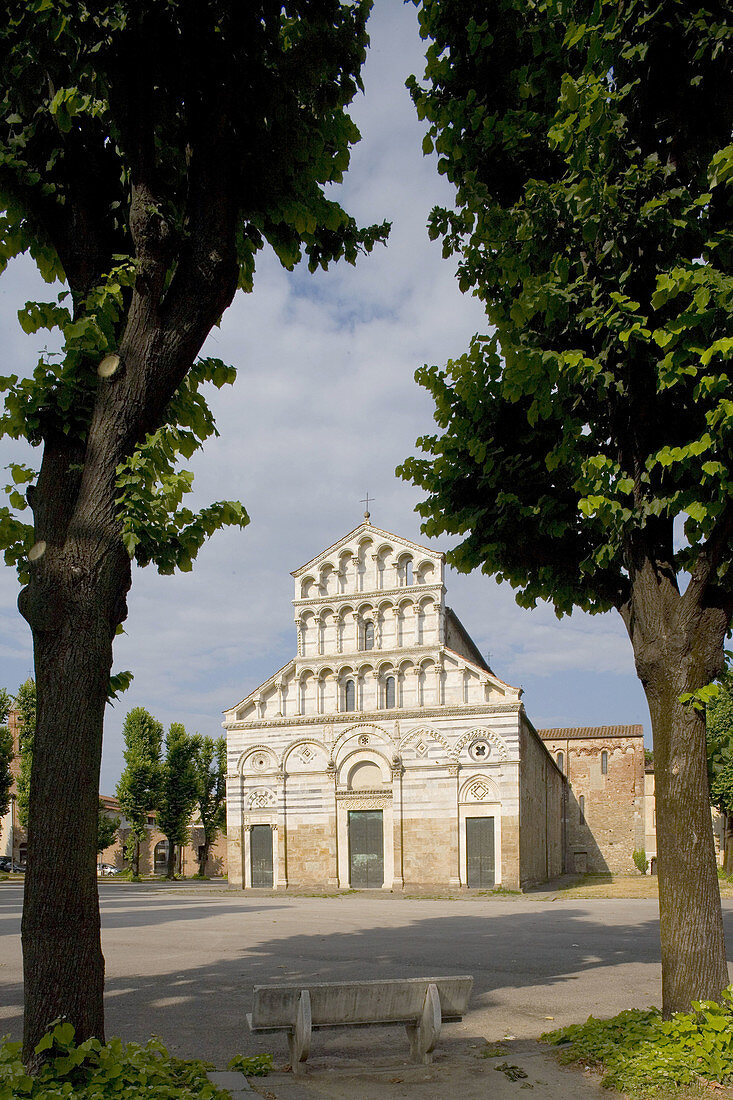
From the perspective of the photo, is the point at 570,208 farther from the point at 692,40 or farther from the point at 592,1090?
the point at 592,1090

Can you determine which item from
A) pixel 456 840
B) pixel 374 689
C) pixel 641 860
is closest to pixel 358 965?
pixel 456 840

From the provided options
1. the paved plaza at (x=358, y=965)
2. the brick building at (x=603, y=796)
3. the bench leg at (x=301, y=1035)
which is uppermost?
the bench leg at (x=301, y=1035)

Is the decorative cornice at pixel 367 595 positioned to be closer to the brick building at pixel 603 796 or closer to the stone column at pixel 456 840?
the stone column at pixel 456 840

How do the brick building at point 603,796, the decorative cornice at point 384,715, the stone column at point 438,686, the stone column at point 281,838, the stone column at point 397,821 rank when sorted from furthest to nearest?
the brick building at point 603,796 → the stone column at point 281,838 → the stone column at point 438,686 → the stone column at point 397,821 → the decorative cornice at point 384,715

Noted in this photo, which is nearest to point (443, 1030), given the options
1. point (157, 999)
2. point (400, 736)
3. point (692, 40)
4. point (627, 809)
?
point (157, 999)

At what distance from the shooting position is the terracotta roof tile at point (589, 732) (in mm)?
58781

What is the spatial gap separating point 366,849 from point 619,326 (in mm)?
34155

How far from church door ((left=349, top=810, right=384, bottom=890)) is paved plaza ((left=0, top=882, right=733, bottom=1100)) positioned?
11721 mm

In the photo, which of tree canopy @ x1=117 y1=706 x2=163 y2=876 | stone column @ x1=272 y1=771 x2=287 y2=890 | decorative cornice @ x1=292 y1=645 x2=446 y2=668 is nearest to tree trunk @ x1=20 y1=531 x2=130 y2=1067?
decorative cornice @ x1=292 y1=645 x2=446 y2=668

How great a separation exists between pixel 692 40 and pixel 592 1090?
7.84 m

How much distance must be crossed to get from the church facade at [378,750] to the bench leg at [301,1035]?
1164 inches

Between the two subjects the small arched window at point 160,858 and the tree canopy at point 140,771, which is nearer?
the tree canopy at point 140,771

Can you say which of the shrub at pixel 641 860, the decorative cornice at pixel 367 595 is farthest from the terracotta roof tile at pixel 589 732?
the decorative cornice at pixel 367 595

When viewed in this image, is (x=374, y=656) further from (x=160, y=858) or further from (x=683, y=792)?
(x=160, y=858)
